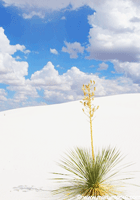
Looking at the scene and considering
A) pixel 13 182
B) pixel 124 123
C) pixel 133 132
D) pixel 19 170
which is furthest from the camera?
pixel 124 123

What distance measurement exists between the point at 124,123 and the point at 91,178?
10.0 metres

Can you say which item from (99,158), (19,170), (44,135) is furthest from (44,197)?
(44,135)

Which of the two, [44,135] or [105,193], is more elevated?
[44,135]

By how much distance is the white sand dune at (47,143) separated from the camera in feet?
19.7

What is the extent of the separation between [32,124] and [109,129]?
5535 millimetres

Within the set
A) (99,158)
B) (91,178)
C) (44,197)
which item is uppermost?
(99,158)

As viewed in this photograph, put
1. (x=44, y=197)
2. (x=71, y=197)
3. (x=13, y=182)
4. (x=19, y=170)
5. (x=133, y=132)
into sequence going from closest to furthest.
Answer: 1. (x=71, y=197)
2. (x=44, y=197)
3. (x=13, y=182)
4. (x=19, y=170)
5. (x=133, y=132)

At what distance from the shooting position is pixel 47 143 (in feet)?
35.3

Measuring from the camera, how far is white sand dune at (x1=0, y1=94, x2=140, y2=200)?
601cm

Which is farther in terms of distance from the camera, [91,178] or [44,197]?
[44,197]

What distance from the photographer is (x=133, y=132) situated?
11977 millimetres

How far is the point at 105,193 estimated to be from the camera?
15.0 feet

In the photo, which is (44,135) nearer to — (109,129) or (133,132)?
(109,129)

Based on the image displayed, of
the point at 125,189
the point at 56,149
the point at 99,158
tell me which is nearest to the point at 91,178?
the point at 99,158
